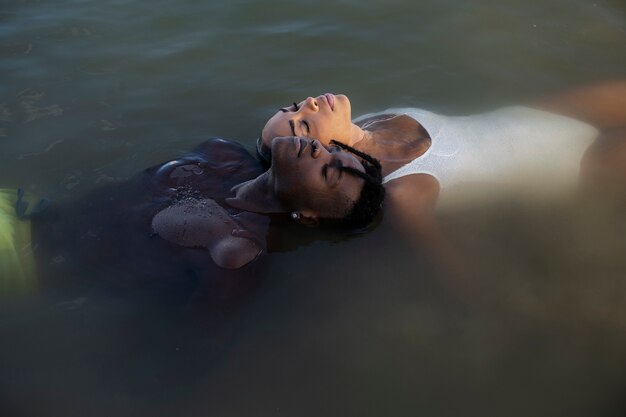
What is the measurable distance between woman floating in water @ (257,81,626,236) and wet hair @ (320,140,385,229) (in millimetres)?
143

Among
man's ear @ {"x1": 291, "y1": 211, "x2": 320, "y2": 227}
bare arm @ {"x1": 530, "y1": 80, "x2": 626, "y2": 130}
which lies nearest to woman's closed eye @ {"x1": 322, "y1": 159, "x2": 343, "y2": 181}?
man's ear @ {"x1": 291, "y1": 211, "x2": 320, "y2": 227}

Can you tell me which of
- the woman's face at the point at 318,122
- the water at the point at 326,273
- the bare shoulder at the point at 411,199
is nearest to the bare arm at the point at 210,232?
the water at the point at 326,273

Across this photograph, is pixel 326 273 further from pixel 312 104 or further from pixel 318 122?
pixel 312 104

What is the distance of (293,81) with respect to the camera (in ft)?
16.0

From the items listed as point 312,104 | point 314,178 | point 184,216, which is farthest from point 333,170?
point 184,216

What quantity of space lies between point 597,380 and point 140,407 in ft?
6.92

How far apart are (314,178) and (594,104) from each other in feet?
7.07

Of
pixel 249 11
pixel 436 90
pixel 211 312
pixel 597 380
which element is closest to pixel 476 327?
pixel 597 380

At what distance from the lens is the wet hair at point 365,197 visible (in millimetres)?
3375

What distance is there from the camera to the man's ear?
3423mm

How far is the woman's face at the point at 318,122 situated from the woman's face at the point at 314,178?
27 centimetres

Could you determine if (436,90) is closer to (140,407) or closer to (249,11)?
(249,11)

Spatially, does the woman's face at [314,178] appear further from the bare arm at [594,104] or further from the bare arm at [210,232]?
the bare arm at [594,104]

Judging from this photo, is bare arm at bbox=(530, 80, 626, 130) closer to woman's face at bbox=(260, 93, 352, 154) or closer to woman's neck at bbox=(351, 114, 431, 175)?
woman's neck at bbox=(351, 114, 431, 175)
